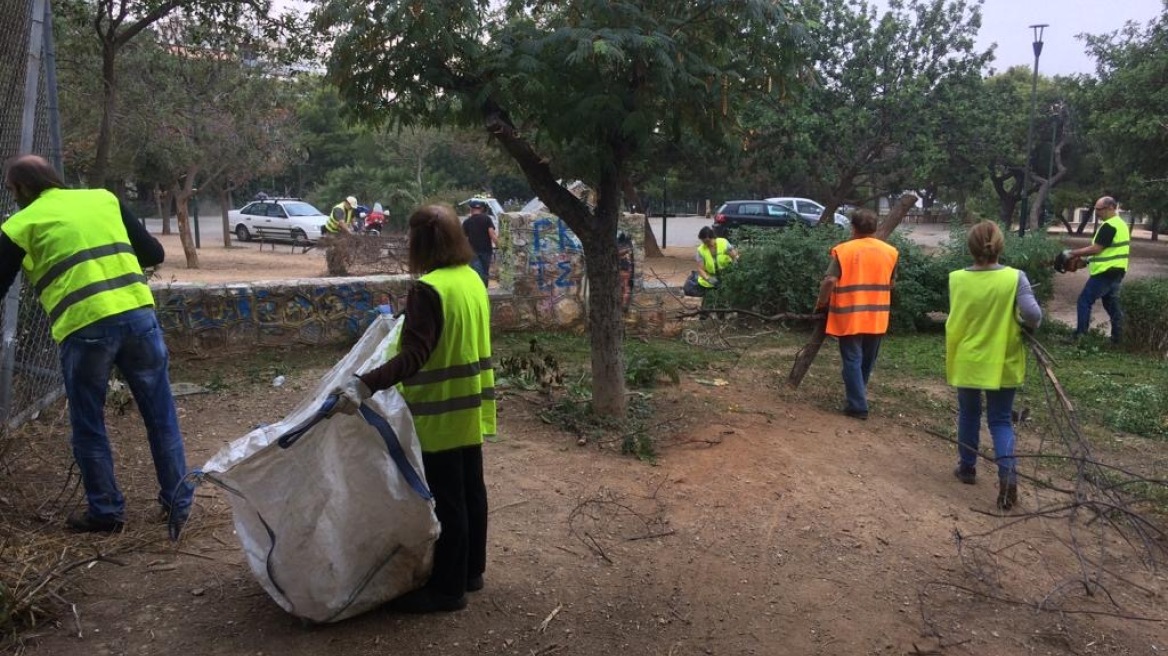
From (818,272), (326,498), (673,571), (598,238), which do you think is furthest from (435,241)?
(818,272)

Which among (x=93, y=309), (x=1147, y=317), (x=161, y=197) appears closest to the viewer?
(x=93, y=309)

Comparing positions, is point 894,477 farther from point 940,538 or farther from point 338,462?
point 338,462

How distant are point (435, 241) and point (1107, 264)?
339 inches

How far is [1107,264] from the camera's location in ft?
29.9

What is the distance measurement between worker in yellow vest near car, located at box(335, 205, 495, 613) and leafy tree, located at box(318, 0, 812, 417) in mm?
1662

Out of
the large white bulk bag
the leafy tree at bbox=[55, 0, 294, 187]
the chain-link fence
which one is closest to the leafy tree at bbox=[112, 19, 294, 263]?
the leafy tree at bbox=[55, 0, 294, 187]

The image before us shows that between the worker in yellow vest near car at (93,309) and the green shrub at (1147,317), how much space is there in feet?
30.6

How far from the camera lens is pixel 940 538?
166 inches

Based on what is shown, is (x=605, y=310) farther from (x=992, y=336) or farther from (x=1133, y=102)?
(x=1133, y=102)

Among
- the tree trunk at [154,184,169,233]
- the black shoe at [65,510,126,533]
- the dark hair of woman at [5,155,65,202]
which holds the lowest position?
the black shoe at [65,510,126,533]

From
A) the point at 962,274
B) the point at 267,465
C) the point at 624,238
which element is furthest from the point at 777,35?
the point at 624,238

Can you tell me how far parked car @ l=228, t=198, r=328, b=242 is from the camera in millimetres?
26284

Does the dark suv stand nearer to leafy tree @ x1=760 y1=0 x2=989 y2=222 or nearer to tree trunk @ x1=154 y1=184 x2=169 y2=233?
leafy tree @ x1=760 y1=0 x2=989 y2=222

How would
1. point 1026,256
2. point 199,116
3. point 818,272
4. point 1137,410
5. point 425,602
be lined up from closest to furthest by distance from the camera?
1. point 425,602
2. point 1137,410
3. point 818,272
4. point 1026,256
5. point 199,116
